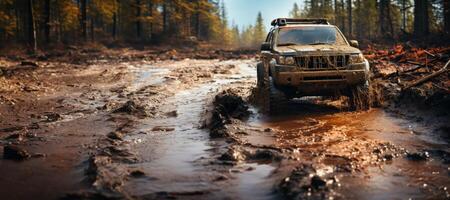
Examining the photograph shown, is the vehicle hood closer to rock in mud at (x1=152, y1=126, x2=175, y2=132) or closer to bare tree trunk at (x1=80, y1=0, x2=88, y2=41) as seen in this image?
rock in mud at (x1=152, y1=126, x2=175, y2=132)

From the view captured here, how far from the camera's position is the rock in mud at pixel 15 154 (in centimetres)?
605

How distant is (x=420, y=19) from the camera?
1246 inches

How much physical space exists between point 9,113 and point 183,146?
4.90m

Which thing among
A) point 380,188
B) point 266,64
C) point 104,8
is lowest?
point 380,188

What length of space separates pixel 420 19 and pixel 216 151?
29.4 meters

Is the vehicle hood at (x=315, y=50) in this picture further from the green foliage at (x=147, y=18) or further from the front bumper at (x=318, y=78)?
the green foliage at (x=147, y=18)

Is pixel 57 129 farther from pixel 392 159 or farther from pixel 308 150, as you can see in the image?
pixel 392 159

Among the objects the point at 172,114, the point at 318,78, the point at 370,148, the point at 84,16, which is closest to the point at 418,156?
the point at 370,148

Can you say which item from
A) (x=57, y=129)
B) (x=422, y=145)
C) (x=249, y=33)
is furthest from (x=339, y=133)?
(x=249, y=33)

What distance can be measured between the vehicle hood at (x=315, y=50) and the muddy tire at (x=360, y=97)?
730mm

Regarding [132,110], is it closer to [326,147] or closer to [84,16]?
[326,147]

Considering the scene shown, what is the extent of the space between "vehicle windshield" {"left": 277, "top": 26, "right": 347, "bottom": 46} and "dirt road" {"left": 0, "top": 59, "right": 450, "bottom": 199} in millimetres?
1432

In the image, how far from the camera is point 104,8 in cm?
4625

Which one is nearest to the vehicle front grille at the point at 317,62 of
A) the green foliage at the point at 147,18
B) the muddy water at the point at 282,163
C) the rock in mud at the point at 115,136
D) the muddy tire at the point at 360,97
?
the muddy tire at the point at 360,97
